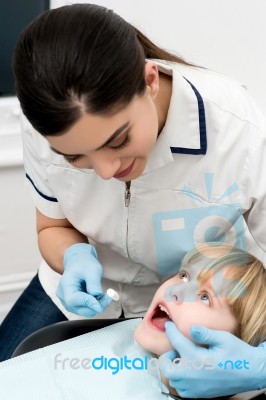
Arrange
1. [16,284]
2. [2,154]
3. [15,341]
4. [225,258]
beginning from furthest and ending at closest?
[16,284]
[2,154]
[15,341]
[225,258]

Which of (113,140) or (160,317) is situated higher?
(113,140)

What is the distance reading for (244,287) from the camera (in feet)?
3.67

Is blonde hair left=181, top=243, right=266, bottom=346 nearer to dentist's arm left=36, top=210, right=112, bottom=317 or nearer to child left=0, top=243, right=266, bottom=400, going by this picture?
child left=0, top=243, right=266, bottom=400

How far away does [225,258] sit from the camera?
1154 mm

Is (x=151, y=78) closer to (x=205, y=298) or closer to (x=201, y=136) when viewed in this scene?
(x=201, y=136)

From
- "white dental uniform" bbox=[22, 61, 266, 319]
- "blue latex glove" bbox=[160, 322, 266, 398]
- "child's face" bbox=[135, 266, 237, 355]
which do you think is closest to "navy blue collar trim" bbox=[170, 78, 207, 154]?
"white dental uniform" bbox=[22, 61, 266, 319]

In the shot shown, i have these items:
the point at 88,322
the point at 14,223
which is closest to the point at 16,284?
the point at 14,223

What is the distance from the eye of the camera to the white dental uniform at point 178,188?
1.22 m

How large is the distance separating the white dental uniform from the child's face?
0.49 ft

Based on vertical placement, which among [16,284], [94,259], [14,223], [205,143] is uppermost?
[205,143]

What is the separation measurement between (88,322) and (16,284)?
0.96 m

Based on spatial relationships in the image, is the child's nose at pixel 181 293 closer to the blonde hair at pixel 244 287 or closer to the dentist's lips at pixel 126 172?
the blonde hair at pixel 244 287

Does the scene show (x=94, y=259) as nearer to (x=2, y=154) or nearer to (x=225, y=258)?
(x=225, y=258)

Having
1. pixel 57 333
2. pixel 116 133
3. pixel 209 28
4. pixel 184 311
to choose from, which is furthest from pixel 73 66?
pixel 209 28
